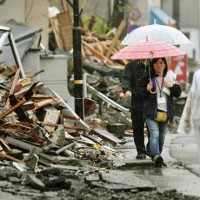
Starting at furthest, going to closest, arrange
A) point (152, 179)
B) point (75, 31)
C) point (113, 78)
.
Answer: point (113, 78)
point (75, 31)
point (152, 179)

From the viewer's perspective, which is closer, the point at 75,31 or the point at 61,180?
the point at 61,180

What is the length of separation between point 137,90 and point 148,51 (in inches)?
29.9

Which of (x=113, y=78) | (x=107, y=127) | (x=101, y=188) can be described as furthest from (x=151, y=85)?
(x=113, y=78)

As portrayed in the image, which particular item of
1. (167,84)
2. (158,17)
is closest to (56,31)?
(167,84)

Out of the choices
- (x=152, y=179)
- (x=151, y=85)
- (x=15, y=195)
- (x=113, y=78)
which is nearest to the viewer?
(x=15, y=195)

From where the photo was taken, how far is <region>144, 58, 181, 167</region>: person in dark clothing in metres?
13.1

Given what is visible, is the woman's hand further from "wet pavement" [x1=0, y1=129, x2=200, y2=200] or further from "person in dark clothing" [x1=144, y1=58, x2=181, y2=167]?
"wet pavement" [x1=0, y1=129, x2=200, y2=200]

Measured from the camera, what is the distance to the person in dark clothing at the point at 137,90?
13609 millimetres

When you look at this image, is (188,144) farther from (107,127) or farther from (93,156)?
(93,156)

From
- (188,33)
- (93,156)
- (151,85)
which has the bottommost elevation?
(188,33)

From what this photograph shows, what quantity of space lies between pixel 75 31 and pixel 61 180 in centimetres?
694

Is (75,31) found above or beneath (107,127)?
above

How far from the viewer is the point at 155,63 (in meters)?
13.3

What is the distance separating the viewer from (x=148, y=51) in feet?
43.3
